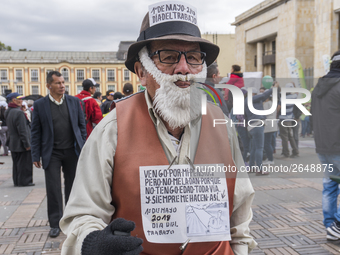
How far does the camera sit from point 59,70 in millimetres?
78625

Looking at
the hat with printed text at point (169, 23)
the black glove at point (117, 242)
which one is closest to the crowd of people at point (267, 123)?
the hat with printed text at point (169, 23)

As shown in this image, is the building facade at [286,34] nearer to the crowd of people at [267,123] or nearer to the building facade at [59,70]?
the crowd of people at [267,123]

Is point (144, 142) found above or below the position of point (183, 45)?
below

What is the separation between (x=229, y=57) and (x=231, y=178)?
46.2 meters

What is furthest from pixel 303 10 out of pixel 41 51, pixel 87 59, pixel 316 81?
pixel 41 51

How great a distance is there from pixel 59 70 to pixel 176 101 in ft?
270

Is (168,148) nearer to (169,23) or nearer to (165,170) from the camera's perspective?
(165,170)

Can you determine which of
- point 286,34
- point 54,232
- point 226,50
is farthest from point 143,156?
point 226,50

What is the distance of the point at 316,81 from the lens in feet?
5.10

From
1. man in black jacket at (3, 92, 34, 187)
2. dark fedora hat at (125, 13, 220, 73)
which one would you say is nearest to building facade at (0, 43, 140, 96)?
man in black jacket at (3, 92, 34, 187)

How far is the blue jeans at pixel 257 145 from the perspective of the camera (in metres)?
1.34

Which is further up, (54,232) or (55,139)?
(55,139)

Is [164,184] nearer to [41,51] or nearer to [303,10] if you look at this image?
[303,10]

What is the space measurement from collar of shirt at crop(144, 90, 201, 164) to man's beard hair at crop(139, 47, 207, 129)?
0.03 metres
